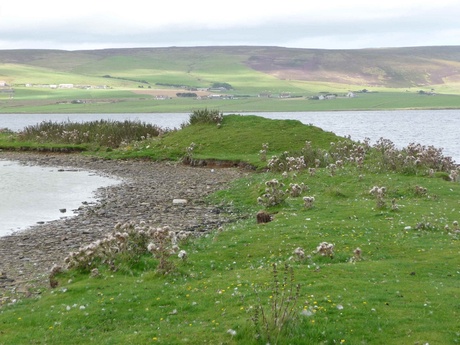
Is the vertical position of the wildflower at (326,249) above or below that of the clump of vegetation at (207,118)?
below

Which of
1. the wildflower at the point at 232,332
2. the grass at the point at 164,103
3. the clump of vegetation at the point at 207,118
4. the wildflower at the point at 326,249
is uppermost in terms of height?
the clump of vegetation at the point at 207,118

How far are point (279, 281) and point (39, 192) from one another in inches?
877

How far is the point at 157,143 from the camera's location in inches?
1876

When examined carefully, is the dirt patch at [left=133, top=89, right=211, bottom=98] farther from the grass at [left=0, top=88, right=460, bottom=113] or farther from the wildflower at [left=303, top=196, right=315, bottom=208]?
the wildflower at [left=303, top=196, right=315, bottom=208]

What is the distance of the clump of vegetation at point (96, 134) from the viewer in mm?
51500

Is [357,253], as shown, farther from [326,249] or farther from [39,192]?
[39,192]

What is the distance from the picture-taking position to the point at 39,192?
3222cm

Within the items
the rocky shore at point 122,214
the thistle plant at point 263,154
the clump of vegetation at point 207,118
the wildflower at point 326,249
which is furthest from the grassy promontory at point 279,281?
the clump of vegetation at point 207,118

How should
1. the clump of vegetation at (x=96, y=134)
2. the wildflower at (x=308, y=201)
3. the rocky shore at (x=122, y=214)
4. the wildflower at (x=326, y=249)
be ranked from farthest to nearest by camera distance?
1. the clump of vegetation at (x=96, y=134)
2. the wildflower at (x=308, y=201)
3. the rocky shore at (x=122, y=214)
4. the wildflower at (x=326, y=249)

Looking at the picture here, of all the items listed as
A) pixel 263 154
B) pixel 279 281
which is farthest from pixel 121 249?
pixel 263 154

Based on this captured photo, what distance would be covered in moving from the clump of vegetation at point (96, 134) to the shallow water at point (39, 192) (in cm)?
938

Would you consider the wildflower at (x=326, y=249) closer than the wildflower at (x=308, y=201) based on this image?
Yes

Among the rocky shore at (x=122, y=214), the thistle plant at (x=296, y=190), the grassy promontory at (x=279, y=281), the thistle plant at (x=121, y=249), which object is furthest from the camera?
the thistle plant at (x=296, y=190)

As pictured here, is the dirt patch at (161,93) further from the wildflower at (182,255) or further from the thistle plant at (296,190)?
the wildflower at (182,255)
